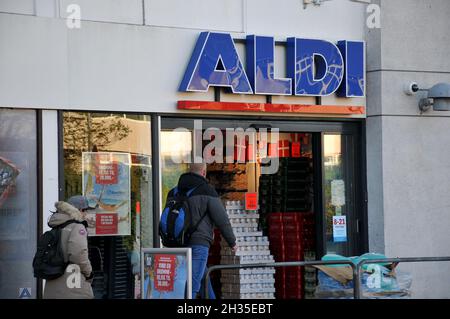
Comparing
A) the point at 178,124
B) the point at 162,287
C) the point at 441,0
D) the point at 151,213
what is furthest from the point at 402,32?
the point at 162,287

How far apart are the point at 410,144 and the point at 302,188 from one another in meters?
1.69

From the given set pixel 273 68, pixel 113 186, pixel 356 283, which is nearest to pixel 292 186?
pixel 273 68

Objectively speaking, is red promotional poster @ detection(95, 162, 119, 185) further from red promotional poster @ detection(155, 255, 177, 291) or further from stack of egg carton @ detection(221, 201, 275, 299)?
red promotional poster @ detection(155, 255, 177, 291)

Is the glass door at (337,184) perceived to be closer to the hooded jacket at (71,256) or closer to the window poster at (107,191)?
the window poster at (107,191)

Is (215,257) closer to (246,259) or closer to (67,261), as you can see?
(246,259)

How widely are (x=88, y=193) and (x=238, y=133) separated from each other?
93.1 inches

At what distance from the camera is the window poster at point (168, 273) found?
33.9ft

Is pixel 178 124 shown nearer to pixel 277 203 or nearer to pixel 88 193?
pixel 88 193

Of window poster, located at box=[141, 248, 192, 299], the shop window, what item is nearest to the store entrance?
the shop window

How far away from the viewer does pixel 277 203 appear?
15094 mm

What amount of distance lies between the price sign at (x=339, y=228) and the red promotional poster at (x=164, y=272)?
4.63 metres

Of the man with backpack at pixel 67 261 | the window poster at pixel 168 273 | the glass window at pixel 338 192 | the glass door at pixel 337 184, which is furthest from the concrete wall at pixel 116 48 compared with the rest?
the window poster at pixel 168 273

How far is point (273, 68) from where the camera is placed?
44.6 ft

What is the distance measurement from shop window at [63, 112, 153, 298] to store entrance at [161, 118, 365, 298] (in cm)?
166
